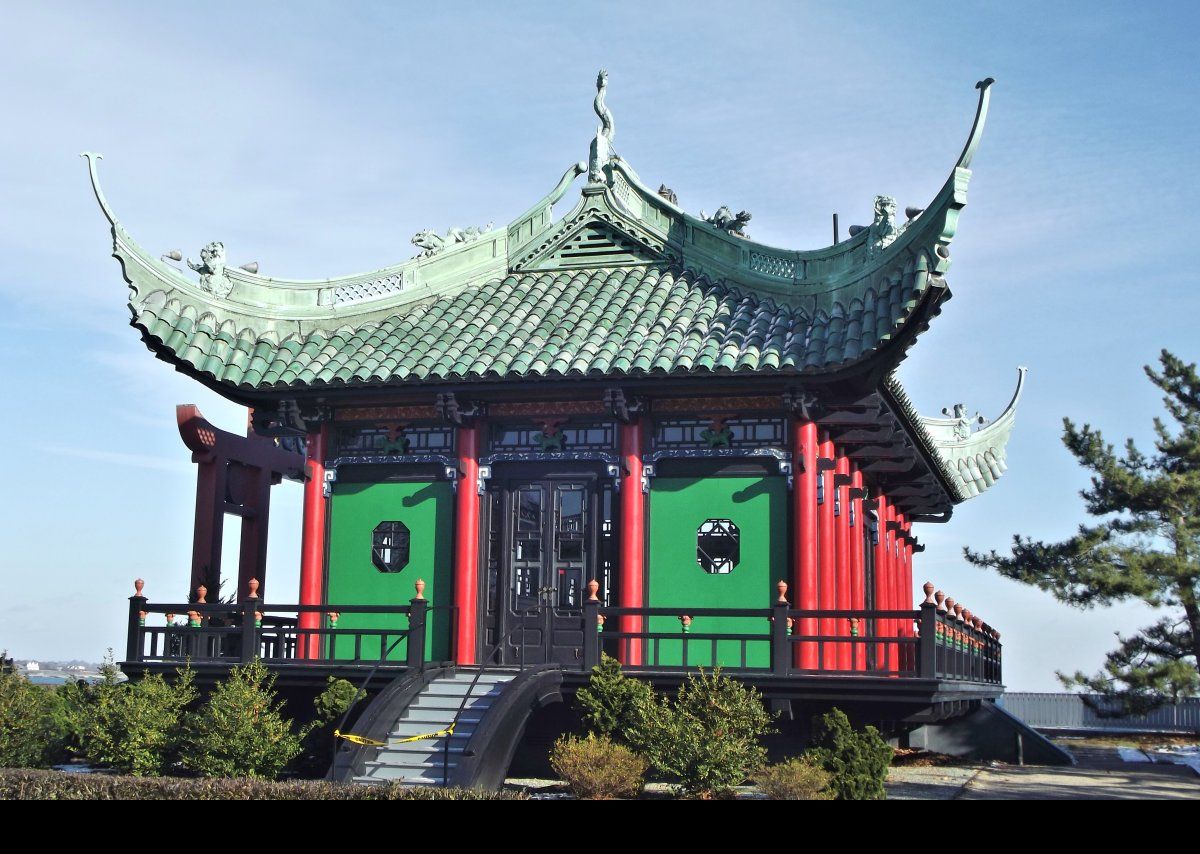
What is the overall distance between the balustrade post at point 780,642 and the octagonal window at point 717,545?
7.34 feet

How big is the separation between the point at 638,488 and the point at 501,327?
3.46 meters

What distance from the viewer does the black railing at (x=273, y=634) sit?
63.7 ft

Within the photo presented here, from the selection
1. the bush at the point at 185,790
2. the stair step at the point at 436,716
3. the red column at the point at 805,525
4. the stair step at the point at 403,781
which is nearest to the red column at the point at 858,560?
the red column at the point at 805,525

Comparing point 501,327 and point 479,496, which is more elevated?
point 501,327

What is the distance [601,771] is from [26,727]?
863 cm

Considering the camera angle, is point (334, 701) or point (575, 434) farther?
point (575, 434)

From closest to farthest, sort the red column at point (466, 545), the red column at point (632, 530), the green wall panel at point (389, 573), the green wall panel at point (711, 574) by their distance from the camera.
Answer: the green wall panel at point (711, 574)
the red column at point (632, 530)
the red column at point (466, 545)
the green wall panel at point (389, 573)

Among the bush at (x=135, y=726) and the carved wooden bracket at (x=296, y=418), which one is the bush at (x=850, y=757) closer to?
the bush at (x=135, y=726)

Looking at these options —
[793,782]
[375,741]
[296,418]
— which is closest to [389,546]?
[296,418]

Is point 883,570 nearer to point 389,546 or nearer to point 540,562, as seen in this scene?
point 540,562

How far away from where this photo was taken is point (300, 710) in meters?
20.6

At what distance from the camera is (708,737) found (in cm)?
1638
